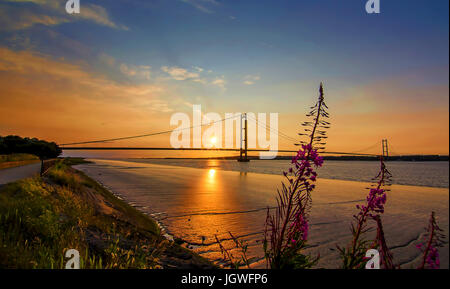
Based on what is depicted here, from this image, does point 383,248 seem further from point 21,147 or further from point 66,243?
point 21,147

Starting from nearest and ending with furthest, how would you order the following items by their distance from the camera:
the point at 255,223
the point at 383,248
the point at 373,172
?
the point at 383,248
the point at 255,223
the point at 373,172

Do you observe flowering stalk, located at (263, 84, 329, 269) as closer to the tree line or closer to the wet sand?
the wet sand

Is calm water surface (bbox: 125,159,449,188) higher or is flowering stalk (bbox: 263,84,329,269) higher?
flowering stalk (bbox: 263,84,329,269)

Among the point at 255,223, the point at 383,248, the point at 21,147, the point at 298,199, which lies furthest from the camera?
the point at 21,147

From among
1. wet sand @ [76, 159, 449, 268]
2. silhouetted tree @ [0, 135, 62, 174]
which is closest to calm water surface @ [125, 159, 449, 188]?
wet sand @ [76, 159, 449, 268]

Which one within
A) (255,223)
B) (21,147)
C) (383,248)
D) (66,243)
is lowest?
(255,223)

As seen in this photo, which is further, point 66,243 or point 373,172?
point 373,172

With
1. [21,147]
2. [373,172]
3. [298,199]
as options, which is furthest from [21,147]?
[373,172]
